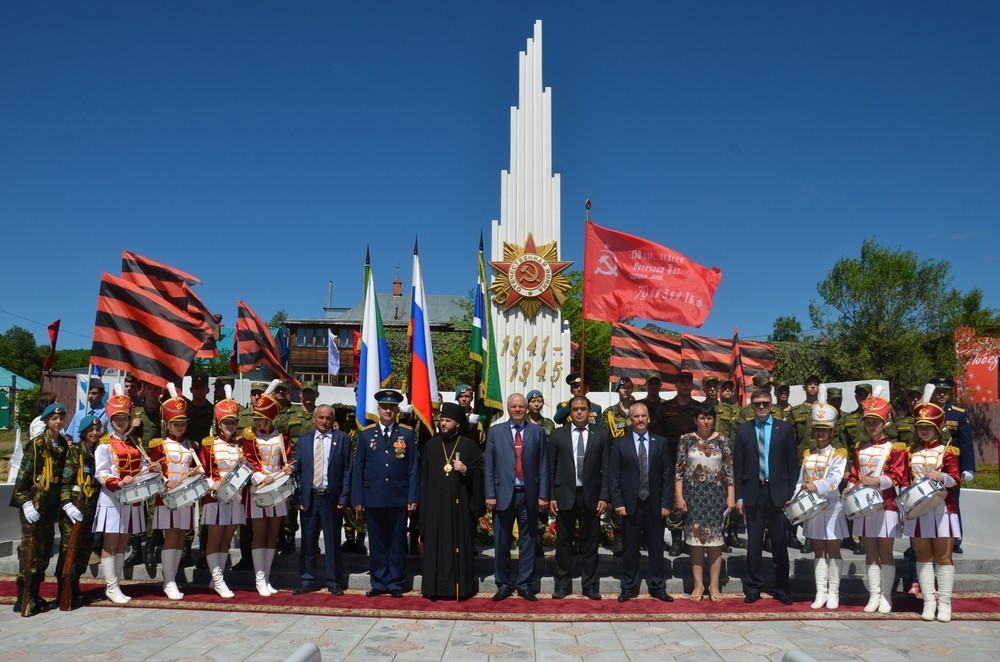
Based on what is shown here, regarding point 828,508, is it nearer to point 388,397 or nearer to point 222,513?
point 388,397

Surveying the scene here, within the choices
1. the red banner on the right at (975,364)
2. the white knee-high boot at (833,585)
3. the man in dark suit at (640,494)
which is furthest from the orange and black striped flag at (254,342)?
the red banner on the right at (975,364)

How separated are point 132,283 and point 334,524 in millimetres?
4319

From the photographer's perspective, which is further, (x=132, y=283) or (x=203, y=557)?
(x=132, y=283)

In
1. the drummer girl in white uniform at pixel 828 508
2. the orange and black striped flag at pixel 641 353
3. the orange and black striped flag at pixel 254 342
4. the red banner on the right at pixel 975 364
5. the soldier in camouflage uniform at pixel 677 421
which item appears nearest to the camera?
the drummer girl in white uniform at pixel 828 508

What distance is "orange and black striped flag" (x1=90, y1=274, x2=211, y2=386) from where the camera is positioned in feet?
29.3

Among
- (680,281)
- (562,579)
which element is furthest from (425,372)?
(680,281)

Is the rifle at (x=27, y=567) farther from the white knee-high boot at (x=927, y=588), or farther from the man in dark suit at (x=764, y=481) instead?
the white knee-high boot at (x=927, y=588)

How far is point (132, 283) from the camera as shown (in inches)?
371

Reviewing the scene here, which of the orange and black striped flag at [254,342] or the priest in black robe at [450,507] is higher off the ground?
the orange and black striped flag at [254,342]

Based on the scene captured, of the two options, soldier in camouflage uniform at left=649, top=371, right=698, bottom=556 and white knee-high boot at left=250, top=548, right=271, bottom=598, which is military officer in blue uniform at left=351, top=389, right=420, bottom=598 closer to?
white knee-high boot at left=250, top=548, right=271, bottom=598

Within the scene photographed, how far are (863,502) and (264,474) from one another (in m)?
5.79

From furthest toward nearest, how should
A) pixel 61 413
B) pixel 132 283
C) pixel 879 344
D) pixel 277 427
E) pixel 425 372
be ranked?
pixel 879 344 → pixel 132 283 → pixel 277 427 → pixel 425 372 → pixel 61 413

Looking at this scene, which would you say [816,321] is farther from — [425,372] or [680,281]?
[425,372]

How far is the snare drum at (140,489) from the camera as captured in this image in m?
6.87
